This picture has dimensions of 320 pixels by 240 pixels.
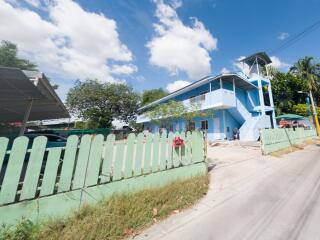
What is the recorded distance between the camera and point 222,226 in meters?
2.76

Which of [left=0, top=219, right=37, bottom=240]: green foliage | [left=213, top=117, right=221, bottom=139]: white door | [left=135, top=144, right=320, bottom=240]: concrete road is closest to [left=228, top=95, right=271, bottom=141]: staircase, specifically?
[left=213, top=117, right=221, bottom=139]: white door

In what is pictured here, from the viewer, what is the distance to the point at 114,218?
264 cm

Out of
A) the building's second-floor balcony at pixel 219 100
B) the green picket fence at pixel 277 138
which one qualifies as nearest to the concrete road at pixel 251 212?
the green picket fence at pixel 277 138

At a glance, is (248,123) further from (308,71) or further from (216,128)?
(308,71)

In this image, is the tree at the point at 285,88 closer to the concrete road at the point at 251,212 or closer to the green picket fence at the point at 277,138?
the green picket fence at the point at 277,138

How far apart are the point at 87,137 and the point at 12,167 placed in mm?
1089

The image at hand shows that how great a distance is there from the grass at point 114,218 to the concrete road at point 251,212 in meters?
0.20

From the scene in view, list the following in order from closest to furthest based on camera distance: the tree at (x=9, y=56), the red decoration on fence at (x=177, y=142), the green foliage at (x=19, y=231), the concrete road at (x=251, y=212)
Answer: the green foliage at (x=19, y=231) < the concrete road at (x=251, y=212) < the red decoration on fence at (x=177, y=142) < the tree at (x=9, y=56)

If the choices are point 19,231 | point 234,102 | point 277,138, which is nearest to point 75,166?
point 19,231

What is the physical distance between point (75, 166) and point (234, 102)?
50.1 feet

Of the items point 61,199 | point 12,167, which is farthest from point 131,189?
point 12,167

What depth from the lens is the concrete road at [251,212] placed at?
102 inches

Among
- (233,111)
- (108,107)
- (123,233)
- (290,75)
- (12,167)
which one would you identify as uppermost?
(290,75)

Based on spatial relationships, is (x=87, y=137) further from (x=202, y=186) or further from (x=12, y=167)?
(x=202, y=186)
